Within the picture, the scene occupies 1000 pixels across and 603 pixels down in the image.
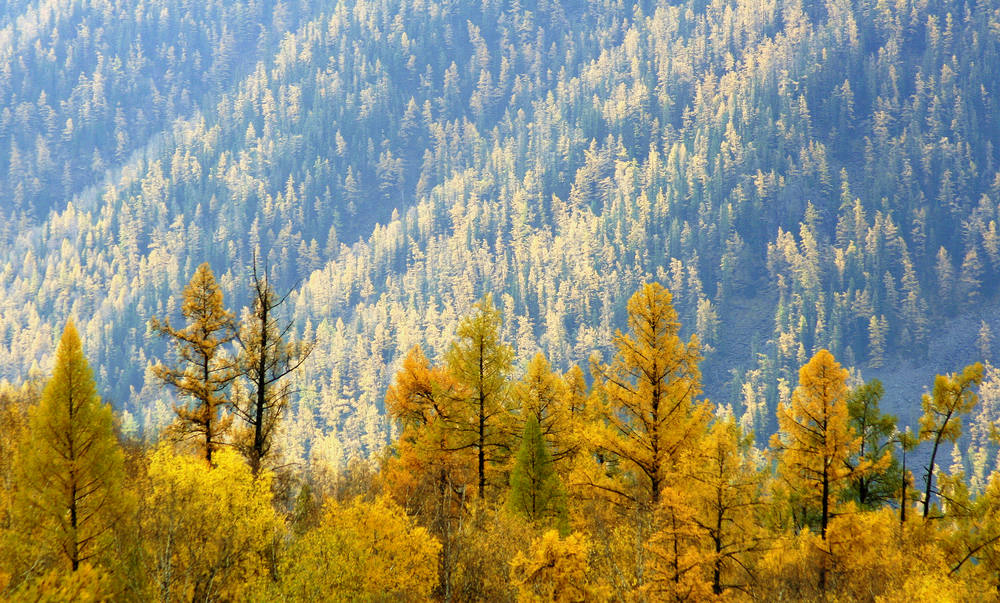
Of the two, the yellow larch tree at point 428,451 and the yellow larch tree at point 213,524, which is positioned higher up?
the yellow larch tree at point 428,451

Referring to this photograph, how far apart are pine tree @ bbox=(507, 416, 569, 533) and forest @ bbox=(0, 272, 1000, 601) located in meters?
0.07

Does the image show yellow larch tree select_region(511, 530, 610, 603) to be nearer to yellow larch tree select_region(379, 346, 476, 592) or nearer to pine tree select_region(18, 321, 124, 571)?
yellow larch tree select_region(379, 346, 476, 592)

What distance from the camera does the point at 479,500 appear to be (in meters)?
31.5

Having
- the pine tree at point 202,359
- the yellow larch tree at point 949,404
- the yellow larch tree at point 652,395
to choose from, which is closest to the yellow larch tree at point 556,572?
the yellow larch tree at point 652,395

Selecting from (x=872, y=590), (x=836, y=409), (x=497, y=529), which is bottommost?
(x=872, y=590)

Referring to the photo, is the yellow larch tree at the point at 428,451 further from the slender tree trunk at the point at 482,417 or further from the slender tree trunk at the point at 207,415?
the slender tree trunk at the point at 207,415

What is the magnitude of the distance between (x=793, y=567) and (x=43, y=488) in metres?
27.7

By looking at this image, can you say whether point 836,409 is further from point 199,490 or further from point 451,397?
point 199,490

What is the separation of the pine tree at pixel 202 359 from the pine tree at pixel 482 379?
883cm

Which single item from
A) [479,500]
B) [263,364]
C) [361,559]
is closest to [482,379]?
[479,500]

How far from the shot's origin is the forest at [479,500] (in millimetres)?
22312

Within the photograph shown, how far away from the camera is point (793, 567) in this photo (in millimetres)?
34812

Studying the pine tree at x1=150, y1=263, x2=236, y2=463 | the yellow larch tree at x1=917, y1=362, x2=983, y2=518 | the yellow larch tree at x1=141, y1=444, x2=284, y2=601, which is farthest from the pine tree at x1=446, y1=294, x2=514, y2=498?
the yellow larch tree at x1=917, y1=362, x2=983, y2=518

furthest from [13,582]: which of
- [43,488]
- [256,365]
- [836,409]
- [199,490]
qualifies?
[836,409]
